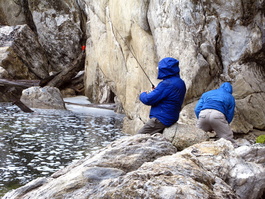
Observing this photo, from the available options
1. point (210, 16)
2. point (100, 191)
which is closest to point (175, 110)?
point (100, 191)

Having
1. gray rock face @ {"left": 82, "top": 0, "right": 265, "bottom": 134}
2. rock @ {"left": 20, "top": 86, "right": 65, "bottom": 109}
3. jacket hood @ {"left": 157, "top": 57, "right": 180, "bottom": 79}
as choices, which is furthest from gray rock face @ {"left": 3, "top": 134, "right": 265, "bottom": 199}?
rock @ {"left": 20, "top": 86, "right": 65, "bottom": 109}

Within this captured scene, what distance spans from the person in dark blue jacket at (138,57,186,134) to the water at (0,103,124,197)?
8.71 feet

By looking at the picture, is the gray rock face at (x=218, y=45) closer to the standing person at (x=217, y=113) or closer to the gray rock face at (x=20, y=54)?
the standing person at (x=217, y=113)

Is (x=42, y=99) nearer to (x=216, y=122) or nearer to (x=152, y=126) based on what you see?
(x=216, y=122)

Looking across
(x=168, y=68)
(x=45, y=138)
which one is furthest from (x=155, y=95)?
(x=45, y=138)

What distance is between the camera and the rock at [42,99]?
1934 cm

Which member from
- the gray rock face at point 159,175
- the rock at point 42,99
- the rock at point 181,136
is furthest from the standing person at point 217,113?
the rock at point 42,99

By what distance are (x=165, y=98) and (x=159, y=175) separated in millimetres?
3141

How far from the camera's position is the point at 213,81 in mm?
12141

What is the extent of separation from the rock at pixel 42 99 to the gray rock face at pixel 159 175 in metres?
14.7

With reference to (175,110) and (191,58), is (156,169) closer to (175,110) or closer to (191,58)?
(175,110)

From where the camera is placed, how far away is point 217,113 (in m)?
7.80

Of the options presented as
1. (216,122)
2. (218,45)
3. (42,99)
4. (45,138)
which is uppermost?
(218,45)

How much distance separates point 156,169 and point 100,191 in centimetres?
63
